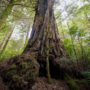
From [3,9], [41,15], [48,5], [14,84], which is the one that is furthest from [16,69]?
[3,9]

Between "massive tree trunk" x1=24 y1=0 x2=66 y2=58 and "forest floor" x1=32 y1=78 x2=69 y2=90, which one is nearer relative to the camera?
"forest floor" x1=32 y1=78 x2=69 y2=90

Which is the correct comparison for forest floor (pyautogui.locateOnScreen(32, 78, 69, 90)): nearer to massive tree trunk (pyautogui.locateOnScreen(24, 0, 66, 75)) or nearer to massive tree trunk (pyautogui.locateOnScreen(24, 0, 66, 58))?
massive tree trunk (pyautogui.locateOnScreen(24, 0, 66, 75))

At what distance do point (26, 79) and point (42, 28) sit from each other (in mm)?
2415

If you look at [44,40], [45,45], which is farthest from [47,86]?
[44,40]

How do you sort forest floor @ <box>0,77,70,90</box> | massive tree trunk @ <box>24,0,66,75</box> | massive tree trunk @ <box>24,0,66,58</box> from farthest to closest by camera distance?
massive tree trunk @ <box>24,0,66,58</box>, massive tree trunk @ <box>24,0,66,75</box>, forest floor @ <box>0,77,70,90</box>

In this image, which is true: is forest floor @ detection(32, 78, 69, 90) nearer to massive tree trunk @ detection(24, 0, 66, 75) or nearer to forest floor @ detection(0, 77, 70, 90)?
forest floor @ detection(0, 77, 70, 90)

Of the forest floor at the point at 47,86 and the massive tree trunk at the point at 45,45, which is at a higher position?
the massive tree trunk at the point at 45,45

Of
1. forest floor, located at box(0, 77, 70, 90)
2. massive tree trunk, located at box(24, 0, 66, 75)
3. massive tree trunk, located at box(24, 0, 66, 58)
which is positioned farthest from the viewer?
massive tree trunk, located at box(24, 0, 66, 58)

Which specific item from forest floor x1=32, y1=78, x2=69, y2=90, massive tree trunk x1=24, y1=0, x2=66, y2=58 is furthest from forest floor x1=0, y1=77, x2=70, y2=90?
massive tree trunk x1=24, y1=0, x2=66, y2=58

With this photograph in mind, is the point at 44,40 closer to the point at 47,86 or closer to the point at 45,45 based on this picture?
the point at 45,45

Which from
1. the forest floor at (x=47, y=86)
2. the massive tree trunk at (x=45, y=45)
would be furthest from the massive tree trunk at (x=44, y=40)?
the forest floor at (x=47, y=86)

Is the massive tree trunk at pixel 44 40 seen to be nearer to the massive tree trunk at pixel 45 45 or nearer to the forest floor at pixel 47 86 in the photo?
the massive tree trunk at pixel 45 45

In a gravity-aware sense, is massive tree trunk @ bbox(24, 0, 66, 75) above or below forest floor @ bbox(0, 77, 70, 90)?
above

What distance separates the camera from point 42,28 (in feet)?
10.2
